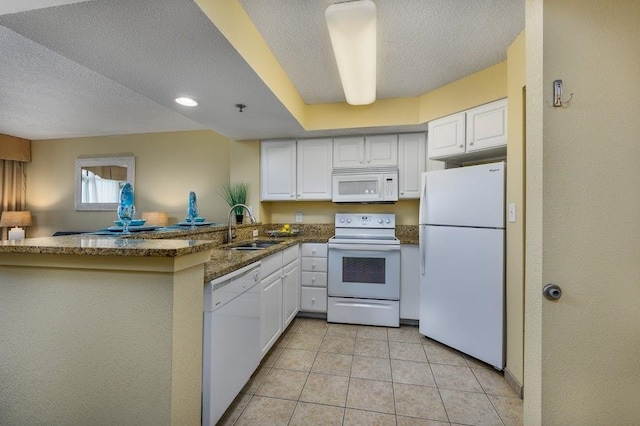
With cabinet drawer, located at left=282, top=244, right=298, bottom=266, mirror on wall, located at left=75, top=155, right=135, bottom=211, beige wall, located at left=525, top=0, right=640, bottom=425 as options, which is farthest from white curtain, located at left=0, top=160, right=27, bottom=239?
beige wall, located at left=525, top=0, right=640, bottom=425

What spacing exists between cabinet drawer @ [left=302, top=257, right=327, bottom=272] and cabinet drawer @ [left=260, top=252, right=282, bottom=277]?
2.21 ft

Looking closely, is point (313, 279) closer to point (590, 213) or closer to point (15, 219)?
point (590, 213)

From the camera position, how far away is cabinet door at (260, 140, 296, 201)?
3500mm

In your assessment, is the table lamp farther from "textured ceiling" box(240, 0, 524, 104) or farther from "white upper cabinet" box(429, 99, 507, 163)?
"white upper cabinet" box(429, 99, 507, 163)

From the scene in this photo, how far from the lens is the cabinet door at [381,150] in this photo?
326 cm

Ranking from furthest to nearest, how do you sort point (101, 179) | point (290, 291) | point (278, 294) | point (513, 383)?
point (101, 179), point (290, 291), point (278, 294), point (513, 383)

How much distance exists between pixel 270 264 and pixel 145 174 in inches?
135

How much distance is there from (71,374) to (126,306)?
408 mm

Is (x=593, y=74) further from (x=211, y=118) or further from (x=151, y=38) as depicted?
(x=211, y=118)

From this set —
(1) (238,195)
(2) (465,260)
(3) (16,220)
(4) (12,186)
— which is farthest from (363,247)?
(4) (12,186)

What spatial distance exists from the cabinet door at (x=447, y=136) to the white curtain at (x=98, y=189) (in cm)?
469

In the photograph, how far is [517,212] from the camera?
1.90 meters

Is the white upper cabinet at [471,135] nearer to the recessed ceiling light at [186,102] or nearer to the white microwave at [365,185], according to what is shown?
the white microwave at [365,185]

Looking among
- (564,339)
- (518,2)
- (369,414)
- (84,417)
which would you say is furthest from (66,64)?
(564,339)
